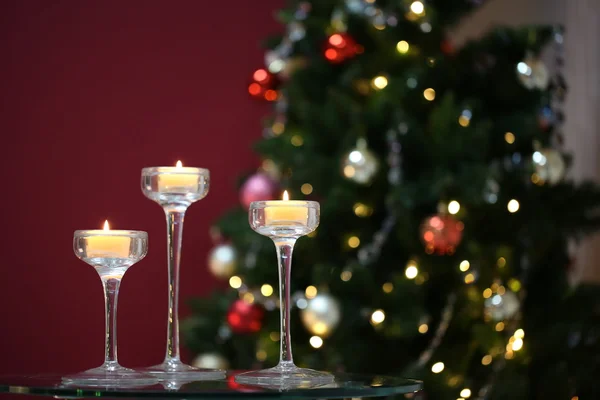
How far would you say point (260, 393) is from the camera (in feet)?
2.67

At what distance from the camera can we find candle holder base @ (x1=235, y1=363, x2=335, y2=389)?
2.99 ft

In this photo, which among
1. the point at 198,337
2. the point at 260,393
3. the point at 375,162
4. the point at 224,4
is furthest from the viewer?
the point at 224,4

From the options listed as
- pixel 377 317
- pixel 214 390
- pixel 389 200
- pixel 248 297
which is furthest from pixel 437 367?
pixel 214 390

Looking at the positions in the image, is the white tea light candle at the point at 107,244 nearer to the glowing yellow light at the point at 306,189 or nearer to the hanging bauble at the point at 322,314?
the hanging bauble at the point at 322,314

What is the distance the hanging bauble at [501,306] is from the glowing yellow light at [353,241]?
0.33 m

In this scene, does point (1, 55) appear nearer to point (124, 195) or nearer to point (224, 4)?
point (124, 195)

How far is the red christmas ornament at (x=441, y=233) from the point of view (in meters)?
2.05

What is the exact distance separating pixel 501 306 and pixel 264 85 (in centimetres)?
84

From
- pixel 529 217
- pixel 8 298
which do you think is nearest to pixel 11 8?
pixel 8 298

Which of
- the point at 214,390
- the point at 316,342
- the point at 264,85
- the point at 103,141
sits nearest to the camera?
the point at 214,390

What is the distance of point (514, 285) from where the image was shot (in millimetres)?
2260

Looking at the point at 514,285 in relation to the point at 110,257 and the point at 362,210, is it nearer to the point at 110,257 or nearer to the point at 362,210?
the point at 362,210

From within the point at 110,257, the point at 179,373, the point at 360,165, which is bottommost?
the point at 179,373

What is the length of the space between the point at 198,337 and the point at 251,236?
35cm
